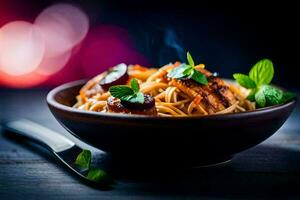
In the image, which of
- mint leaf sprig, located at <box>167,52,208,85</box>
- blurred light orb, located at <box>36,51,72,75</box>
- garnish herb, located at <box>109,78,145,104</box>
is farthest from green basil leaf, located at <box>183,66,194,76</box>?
blurred light orb, located at <box>36,51,72,75</box>

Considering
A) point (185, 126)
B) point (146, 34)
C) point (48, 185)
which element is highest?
point (146, 34)

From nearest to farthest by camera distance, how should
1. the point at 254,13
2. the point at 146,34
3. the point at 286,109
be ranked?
the point at 286,109 < the point at 146,34 < the point at 254,13

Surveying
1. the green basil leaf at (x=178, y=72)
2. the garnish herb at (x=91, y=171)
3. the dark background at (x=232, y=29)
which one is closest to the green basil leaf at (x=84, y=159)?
the garnish herb at (x=91, y=171)

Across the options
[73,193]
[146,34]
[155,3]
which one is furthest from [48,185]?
[155,3]

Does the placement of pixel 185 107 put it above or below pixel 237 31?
below

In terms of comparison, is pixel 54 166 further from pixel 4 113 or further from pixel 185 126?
pixel 4 113

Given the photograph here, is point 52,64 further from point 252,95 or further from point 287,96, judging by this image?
point 287,96

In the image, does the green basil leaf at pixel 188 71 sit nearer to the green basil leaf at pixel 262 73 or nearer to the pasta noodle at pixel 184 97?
the pasta noodle at pixel 184 97
